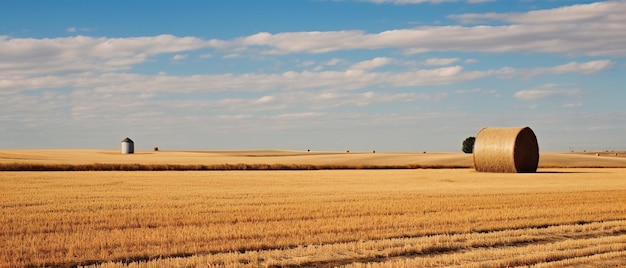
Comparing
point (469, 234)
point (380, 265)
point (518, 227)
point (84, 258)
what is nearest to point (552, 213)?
point (518, 227)

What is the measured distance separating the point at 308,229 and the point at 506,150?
24098mm

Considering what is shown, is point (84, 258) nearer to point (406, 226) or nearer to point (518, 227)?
point (406, 226)

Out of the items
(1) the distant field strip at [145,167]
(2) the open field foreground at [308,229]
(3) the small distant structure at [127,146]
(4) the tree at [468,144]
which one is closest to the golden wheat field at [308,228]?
(2) the open field foreground at [308,229]

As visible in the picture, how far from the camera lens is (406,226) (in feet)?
45.1

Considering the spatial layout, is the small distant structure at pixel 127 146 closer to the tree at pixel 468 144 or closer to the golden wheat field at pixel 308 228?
the tree at pixel 468 144

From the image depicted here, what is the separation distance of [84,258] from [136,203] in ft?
22.7

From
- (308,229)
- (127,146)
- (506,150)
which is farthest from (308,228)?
(127,146)

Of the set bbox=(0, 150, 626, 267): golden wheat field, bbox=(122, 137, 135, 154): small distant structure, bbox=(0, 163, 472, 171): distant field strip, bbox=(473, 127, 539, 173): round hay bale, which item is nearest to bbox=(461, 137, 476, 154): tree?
bbox=(0, 163, 472, 171): distant field strip

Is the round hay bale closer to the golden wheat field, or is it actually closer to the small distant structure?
the golden wheat field

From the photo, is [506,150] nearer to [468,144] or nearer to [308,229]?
[308,229]

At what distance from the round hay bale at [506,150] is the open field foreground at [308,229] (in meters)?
14.1

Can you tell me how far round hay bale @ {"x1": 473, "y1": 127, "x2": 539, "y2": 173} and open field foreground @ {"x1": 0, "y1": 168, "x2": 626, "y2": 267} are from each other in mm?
14120

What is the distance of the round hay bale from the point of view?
1377 inches

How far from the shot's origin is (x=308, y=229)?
1294cm
